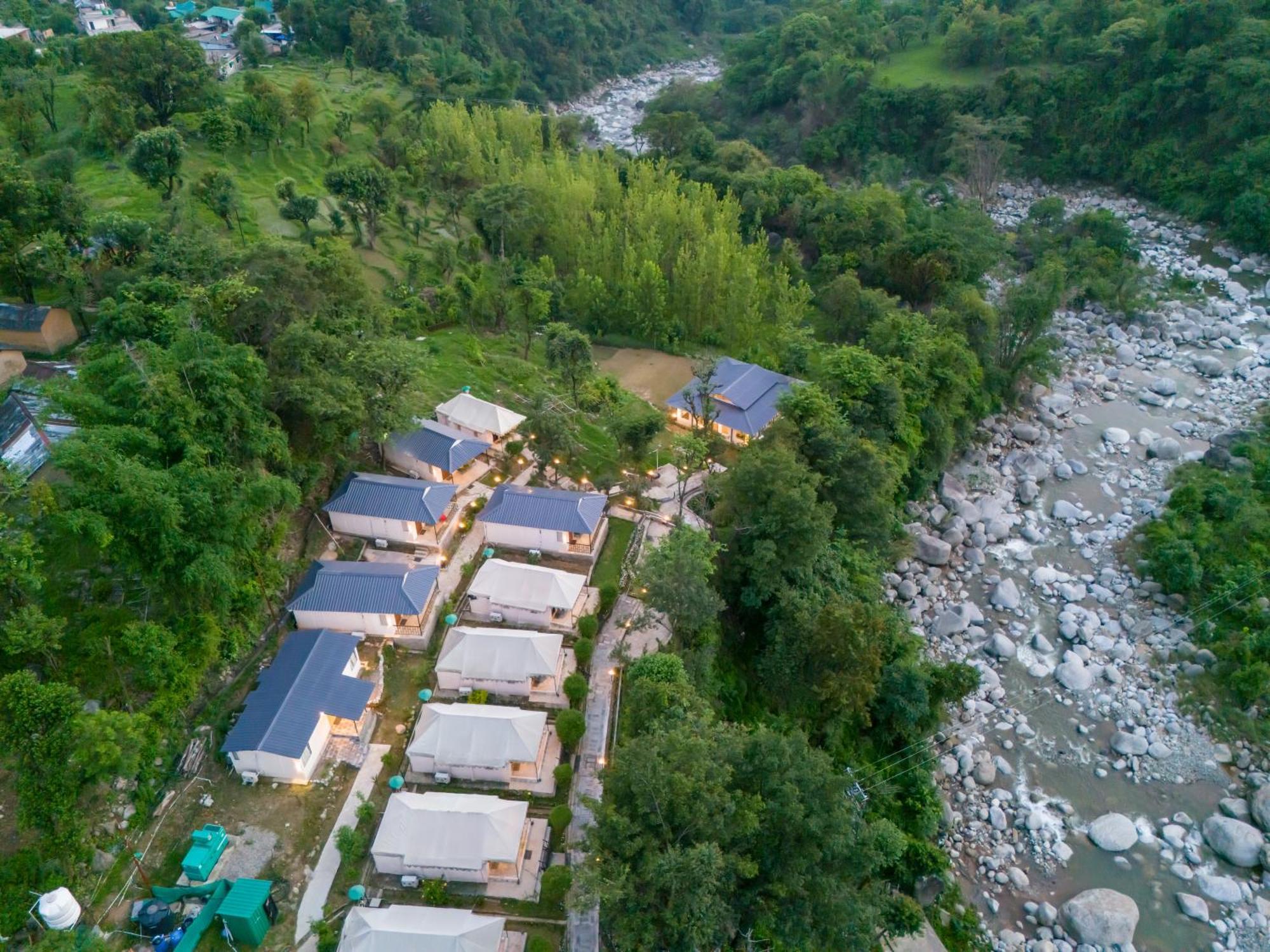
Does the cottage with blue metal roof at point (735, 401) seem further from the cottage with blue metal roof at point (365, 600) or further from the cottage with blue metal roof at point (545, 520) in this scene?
the cottage with blue metal roof at point (365, 600)

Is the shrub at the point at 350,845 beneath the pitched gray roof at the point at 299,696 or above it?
beneath

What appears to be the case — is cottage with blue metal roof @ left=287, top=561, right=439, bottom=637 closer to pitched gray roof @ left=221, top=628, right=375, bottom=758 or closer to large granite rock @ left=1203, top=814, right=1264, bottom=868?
pitched gray roof @ left=221, top=628, right=375, bottom=758

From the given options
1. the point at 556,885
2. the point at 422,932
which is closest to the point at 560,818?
the point at 556,885

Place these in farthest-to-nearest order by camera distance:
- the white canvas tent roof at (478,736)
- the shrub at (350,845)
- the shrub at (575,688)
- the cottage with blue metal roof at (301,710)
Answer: the shrub at (575,688), the white canvas tent roof at (478,736), the cottage with blue metal roof at (301,710), the shrub at (350,845)

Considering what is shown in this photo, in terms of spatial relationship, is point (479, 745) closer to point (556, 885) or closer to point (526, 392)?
point (556, 885)

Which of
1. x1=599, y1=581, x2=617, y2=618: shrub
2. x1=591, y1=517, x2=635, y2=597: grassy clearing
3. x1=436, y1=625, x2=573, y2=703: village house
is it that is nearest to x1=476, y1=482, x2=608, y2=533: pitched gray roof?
x1=591, y1=517, x2=635, y2=597: grassy clearing

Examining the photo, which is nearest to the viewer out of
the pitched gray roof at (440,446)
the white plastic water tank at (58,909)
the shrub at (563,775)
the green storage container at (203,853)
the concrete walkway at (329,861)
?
the white plastic water tank at (58,909)

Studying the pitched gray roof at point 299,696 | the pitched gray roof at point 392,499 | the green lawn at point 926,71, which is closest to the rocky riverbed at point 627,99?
the green lawn at point 926,71
